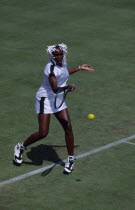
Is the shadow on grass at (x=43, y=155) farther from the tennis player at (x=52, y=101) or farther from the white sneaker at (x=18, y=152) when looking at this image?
the tennis player at (x=52, y=101)

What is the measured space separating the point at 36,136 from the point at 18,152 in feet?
1.84

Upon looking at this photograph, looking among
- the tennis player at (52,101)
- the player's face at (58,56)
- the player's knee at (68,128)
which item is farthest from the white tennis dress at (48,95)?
the player's knee at (68,128)

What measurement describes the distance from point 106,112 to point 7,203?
5532mm

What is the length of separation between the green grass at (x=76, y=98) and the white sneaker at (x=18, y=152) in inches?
6.0

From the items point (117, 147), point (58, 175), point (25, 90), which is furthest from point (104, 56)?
point (58, 175)

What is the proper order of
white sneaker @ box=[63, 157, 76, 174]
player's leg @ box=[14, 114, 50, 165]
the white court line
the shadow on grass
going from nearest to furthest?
the white court line < white sneaker @ box=[63, 157, 76, 174] < player's leg @ box=[14, 114, 50, 165] < the shadow on grass

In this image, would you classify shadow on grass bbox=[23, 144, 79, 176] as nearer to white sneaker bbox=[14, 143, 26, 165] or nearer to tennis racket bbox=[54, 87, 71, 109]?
white sneaker bbox=[14, 143, 26, 165]

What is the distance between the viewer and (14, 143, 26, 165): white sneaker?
12.2 m

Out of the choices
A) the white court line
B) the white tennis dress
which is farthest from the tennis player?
the white court line

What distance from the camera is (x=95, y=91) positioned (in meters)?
16.9

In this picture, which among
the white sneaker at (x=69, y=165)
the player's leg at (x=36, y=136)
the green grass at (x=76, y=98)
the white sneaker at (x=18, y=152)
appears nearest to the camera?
the green grass at (x=76, y=98)

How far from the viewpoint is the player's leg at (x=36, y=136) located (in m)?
11.9

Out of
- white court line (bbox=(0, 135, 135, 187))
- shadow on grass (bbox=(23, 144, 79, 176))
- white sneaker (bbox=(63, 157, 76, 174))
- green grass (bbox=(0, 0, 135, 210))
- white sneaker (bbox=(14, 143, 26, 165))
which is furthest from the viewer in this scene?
shadow on grass (bbox=(23, 144, 79, 176))

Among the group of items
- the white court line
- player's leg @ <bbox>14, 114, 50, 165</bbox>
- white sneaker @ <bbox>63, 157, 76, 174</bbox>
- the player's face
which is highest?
the player's face
